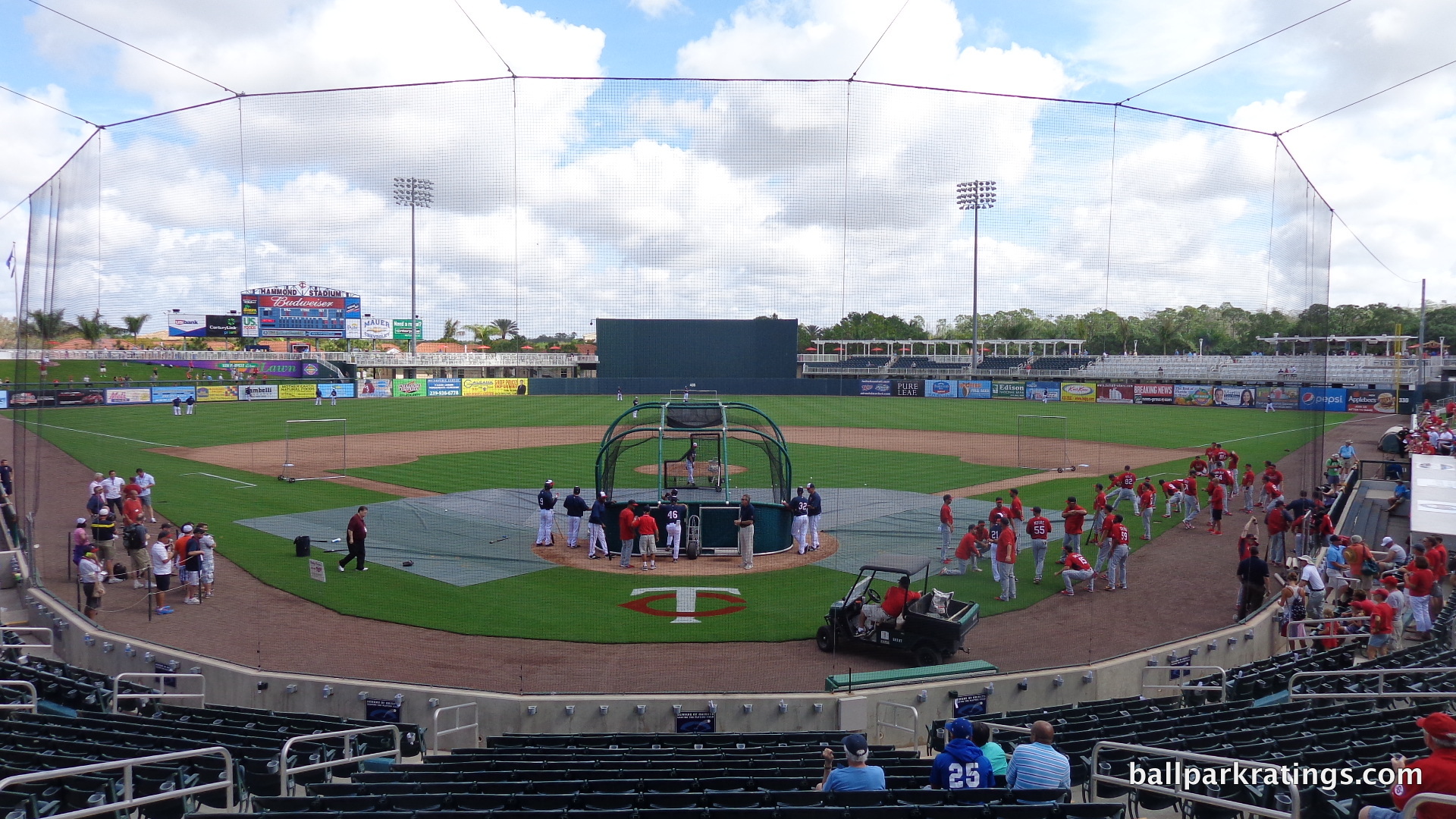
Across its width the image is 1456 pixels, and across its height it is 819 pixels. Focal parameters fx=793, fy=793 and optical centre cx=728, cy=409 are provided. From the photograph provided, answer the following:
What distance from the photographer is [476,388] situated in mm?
61344

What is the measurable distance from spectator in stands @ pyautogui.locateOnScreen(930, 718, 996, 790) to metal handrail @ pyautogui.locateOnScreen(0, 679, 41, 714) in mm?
8339

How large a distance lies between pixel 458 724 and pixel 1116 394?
180ft

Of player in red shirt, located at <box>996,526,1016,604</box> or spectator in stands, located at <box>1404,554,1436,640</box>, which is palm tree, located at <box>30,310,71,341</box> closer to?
player in red shirt, located at <box>996,526,1016,604</box>

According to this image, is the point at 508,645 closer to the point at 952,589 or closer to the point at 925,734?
the point at 925,734

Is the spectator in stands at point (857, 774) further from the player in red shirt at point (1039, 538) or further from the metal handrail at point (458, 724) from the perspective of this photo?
the player in red shirt at point (1039, 538)

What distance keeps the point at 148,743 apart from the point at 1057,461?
30166 millimetres

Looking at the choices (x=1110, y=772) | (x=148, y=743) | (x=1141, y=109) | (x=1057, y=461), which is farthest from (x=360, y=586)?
(x=1057, y=461)

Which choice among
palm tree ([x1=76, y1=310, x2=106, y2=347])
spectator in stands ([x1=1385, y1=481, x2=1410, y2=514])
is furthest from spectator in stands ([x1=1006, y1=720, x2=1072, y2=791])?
spectator in stands ([x1=1385, y1=481, x2=1410, y2=514])

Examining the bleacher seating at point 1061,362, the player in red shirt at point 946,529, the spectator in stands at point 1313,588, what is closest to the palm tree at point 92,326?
the player in red shirt at point 946,529

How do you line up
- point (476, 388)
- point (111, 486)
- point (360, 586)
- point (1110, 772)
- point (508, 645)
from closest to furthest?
point (1110, 772) < point (508, 645) < point (360, 586) < point (111, 486) < point (476, 388)

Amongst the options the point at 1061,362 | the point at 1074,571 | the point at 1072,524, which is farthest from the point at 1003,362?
the point at 1074,571

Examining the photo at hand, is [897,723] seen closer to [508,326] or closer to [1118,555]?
[1118,555]

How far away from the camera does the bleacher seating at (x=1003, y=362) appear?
4344 cm

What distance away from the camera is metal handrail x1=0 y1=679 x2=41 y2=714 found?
24.9 feet
